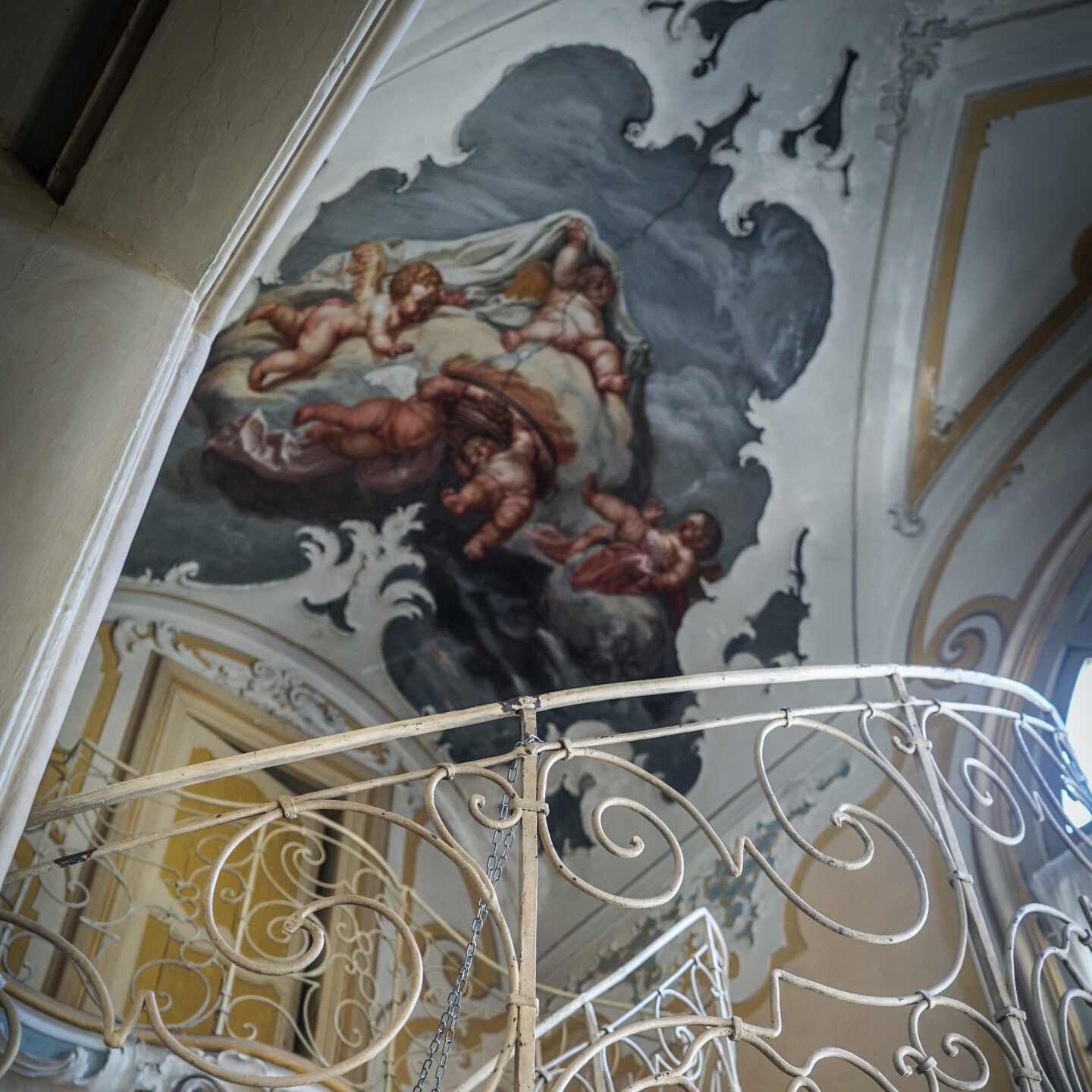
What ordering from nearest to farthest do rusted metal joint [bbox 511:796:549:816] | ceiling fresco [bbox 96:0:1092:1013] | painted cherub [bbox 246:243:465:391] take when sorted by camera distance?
rusted metal joint [bbox 511:796:549:816] < ceiling fresco [bbox 96:0:1092:1013] < painted cherub [bbox 246:243:465:391]

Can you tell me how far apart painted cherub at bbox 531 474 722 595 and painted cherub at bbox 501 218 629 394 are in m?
0.68

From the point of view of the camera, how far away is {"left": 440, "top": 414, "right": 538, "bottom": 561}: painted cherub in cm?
612

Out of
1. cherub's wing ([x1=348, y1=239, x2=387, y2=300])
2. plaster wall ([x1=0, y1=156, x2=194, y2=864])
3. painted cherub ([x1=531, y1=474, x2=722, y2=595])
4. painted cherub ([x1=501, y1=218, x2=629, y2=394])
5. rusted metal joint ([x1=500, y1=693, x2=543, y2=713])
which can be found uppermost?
painted cherub ([x1=501, y1=218, x2=629, y2=394])

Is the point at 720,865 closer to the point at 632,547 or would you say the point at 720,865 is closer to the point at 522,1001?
the point at 632,547

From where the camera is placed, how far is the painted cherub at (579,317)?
5453 mm

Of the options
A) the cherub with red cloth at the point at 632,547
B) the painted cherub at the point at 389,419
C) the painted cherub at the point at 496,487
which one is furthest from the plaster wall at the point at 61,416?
the cherub with red cloth at the point at 632,547

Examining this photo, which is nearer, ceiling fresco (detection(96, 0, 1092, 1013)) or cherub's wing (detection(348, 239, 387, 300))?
ceiling fresco (detection(96, 0, 1092, 1013))

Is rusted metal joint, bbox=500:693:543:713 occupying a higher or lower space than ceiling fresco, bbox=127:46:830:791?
lower

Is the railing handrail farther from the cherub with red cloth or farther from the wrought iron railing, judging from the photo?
the cherub with red cloth

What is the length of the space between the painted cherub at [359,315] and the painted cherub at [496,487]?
773 mm

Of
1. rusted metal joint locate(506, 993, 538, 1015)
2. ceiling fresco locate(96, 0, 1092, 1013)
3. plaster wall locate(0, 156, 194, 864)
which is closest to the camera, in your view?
plaster wall locate(0, 156, 194, 864)

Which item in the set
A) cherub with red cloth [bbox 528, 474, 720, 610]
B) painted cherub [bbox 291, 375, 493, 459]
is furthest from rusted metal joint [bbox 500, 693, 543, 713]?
cherub with red cloth [bbox 528, 474, 720, 610]

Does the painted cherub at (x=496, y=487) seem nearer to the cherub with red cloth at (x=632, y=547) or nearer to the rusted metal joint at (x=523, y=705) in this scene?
the cherub with red cloth at (x=632, y=547)

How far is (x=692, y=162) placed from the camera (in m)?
5.11
